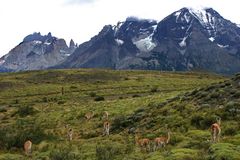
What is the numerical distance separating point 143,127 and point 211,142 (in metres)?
12.2

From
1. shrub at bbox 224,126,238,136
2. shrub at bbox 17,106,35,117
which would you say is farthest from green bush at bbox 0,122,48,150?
shrub at bbox 17,106,35,117

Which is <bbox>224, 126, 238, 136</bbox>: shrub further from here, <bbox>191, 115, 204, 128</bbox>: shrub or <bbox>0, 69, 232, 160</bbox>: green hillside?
<bbox>191, 115, 204, 128</bbox>: shrub

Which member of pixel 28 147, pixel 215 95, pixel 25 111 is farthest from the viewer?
pixel 25 111

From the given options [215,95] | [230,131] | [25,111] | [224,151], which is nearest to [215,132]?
[224,151]

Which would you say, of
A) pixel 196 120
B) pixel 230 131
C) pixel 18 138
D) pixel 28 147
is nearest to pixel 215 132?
pixel 230 131

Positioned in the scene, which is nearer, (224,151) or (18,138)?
(224,151)

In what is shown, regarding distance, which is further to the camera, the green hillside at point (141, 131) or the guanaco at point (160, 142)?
the guanaco at point (160, 142)

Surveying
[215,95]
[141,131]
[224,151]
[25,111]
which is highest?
[215,95]

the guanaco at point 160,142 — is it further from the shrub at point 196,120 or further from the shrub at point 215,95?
the shrub at point 215,95

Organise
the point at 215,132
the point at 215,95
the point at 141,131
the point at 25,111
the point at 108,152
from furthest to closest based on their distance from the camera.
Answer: the point at 25,111 < the point at 215,95 < the point at 141,131 < the point at 215,132 < the point at 108,152

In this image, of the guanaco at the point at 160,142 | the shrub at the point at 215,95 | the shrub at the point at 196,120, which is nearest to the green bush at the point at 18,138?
the guanaco at the point at 160,142

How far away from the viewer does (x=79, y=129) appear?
4350 cm

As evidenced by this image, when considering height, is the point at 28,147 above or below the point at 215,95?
below

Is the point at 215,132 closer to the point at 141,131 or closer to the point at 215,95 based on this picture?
the point at 141,131
